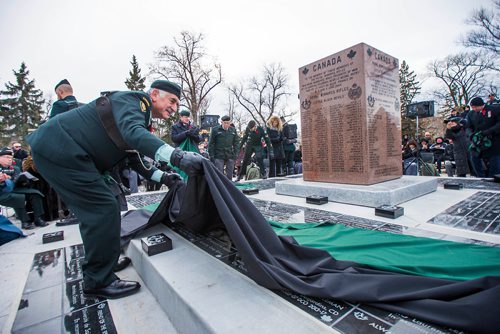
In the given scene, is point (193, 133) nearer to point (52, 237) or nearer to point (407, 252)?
point (52, 237)

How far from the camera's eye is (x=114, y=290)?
187cm

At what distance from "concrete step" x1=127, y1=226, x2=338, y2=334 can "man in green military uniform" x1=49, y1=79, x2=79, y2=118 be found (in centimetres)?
279

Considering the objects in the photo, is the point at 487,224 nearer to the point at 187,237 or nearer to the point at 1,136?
the point at 187,237

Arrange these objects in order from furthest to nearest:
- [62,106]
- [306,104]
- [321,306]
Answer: [306,104]
[62,106]
[321,306]

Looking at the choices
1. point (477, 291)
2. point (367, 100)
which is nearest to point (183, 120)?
point (367, 100)

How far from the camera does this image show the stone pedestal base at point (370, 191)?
3.63 m

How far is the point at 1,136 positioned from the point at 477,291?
43799 millimetres

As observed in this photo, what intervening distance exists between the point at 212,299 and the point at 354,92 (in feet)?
13.1

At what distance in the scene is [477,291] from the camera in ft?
4.01

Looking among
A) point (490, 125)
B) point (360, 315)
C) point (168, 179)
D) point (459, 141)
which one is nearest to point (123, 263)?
point (168, 179)

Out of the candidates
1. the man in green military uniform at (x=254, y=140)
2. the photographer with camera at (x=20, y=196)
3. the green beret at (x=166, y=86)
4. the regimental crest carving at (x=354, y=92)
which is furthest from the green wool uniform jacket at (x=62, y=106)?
the man in green military uniform at (x=254, y=140)

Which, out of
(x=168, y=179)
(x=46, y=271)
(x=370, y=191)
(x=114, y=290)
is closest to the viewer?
(x=114, y=290)

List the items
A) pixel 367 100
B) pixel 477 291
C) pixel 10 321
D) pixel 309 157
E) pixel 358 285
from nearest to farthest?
pixel 477 291 → pixel 358 285 → pixel 10 321 → pixel 367 100 → pixel 309 157

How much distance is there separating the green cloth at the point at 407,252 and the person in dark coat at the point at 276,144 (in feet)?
20.1
